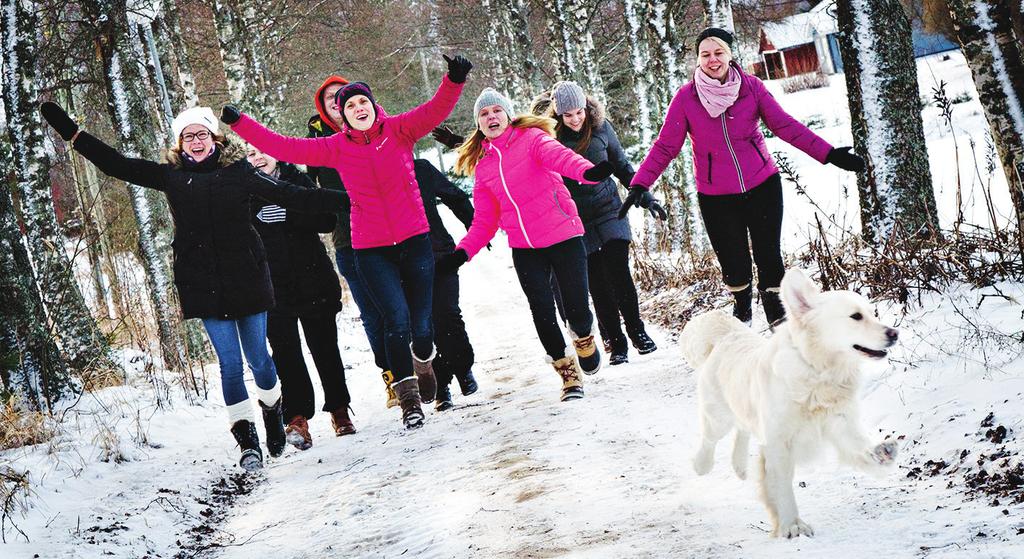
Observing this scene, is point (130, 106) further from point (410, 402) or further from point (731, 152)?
point (731, 152)

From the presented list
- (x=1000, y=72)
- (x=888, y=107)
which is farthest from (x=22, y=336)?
(x=1000, y=72)

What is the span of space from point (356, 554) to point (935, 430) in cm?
267

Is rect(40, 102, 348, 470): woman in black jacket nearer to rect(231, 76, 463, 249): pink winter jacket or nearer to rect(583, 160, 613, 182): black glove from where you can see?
rect(231, 76, 463, 249): pink winter jacket

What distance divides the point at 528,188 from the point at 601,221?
1.22 meters

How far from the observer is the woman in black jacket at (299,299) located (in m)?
7.11

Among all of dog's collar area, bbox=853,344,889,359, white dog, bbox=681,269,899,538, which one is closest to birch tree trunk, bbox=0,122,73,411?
white dog, bbox=681,269,899,538

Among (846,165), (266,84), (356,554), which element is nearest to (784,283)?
(356,554)

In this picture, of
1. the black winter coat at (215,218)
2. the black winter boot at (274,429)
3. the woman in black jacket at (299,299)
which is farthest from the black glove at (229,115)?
the black winter boot at (274,429)

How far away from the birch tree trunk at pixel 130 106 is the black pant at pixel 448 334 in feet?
15.2

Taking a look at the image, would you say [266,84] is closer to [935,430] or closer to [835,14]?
[835,14]

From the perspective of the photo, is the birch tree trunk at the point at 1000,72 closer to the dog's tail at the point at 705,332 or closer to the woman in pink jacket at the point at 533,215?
the dog's tail at the point at 705,332

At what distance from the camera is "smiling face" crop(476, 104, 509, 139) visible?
22.5ft

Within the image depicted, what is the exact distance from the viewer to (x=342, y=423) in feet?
23.5

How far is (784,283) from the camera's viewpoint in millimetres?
3514
